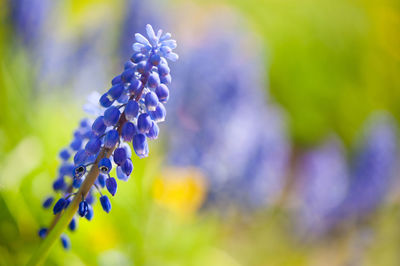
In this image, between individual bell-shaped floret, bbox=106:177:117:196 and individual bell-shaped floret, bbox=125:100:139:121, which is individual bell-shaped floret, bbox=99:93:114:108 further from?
individual bell-shaped floret, bbox=106:177:117:196

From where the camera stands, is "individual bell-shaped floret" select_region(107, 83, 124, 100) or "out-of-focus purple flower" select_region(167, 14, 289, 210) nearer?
"individual bell-shaped floret" select_region(107, 83, 124, 100)

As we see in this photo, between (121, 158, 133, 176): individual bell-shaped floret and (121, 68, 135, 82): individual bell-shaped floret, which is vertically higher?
(121, 68, 135, 82): individual bell-shaped floret

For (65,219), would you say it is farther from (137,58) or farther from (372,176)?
(372,176)

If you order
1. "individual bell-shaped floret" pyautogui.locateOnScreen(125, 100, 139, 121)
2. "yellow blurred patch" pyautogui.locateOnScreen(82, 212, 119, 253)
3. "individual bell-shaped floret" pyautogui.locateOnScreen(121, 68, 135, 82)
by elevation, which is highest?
"yellow blurred patch" pyautogui.locateOnScreen(82, 212, 119, 253)

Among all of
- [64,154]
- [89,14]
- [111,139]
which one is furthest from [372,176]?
[89,14]

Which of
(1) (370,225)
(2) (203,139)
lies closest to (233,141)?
(2) (203,139)

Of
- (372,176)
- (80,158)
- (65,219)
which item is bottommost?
(65,219)

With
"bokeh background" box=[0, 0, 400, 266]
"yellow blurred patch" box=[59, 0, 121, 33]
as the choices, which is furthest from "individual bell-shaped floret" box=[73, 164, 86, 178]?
"yellow blurred patch" box=[59, 0, 121, 33]

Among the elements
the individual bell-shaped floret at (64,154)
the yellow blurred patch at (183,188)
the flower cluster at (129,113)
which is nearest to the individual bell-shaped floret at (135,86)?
the flower cluster at (129,113)

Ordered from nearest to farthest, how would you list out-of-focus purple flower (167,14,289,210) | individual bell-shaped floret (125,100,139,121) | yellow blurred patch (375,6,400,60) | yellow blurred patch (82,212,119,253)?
individual bell-shaped floret (125,100,139,121)
yellow blurred patch (82,212,119,253)
out-of-focus purple flower (167,14,289,210)
yellow blurred patch (375,6,400,60)
